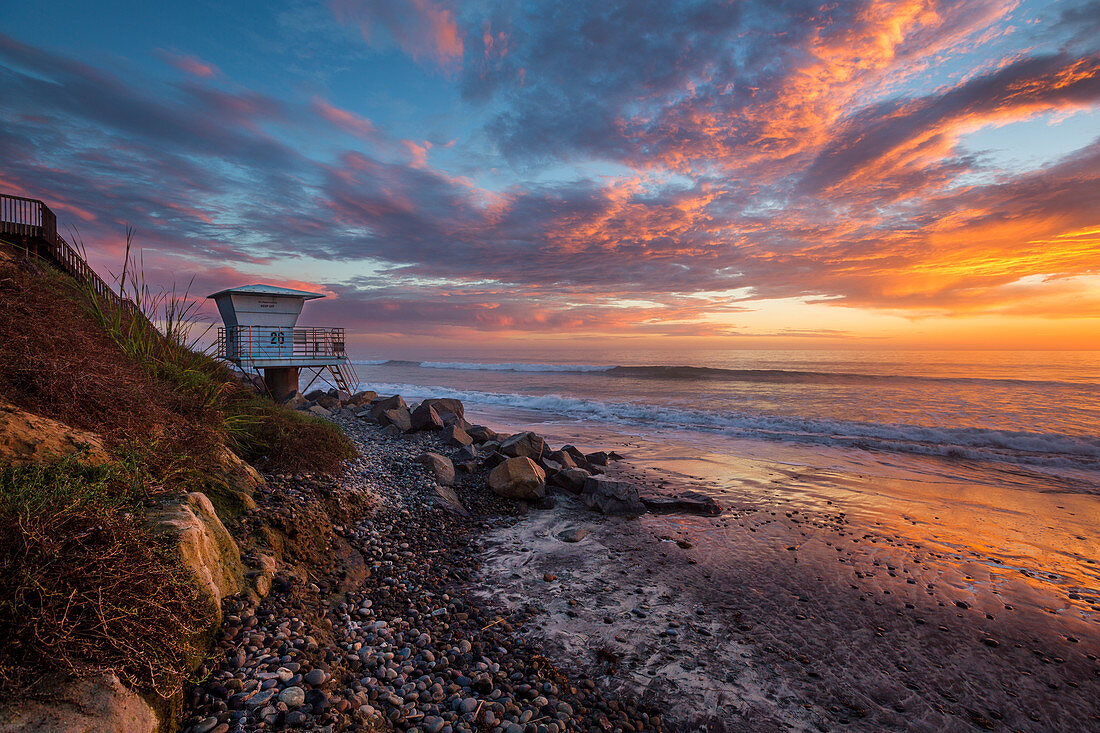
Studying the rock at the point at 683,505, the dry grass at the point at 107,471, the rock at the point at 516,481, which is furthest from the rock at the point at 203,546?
the rock at the point at 683,505

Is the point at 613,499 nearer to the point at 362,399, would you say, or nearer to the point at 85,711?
the point at 85,711

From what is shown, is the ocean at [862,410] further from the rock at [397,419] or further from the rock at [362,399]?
the rock at [397,419]

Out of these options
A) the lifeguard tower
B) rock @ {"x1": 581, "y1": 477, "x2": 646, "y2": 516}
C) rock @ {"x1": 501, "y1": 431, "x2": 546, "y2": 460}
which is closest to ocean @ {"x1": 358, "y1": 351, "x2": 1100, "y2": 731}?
rock @ {"x1": 581, "y1": 477, "x2": 646, "y2": 516}

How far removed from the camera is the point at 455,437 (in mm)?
12078

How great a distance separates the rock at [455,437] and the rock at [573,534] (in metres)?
4.92

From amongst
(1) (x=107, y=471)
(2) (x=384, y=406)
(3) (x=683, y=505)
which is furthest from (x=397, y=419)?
(1) (x=107, y=471)

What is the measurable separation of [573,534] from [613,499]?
1.55 metres

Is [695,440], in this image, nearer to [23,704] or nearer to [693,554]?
[693,554]

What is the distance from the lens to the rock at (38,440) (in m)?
3.27

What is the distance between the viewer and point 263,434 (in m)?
6.80

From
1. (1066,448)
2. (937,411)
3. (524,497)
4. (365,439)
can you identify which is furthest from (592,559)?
(937,411)

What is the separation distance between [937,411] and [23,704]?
28756 millimetres

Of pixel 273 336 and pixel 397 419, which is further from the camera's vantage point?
pixel 273 336

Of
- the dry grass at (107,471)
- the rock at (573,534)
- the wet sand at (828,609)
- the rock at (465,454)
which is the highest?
the dry grass at (107,471)
